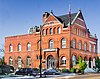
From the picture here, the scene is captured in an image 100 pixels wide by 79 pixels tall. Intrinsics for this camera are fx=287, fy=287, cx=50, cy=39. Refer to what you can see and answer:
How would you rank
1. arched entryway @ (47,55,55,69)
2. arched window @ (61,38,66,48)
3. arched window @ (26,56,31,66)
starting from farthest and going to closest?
arched window @ (26,56,31,66) → arched entryway @ (47,55,55,69) → arched window @ (61,38,66,48)

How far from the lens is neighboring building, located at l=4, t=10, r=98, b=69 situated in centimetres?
4653

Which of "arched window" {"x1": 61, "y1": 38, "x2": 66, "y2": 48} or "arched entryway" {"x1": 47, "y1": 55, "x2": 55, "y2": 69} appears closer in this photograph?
"arched window" {"x1": 61, "y1": 38, "x2": 66, "y2": 48}

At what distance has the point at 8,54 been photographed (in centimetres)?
5334

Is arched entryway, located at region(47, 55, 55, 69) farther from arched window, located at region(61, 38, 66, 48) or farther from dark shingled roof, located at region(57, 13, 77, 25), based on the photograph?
dark shingled roof, located at region(57, 13, 77, 25)

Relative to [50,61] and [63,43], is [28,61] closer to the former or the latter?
[50,61]

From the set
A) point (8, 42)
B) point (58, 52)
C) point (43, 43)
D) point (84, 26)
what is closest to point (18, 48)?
point (8, 42)

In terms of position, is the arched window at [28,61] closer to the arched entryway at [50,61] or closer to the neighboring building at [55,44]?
the neighboring building at [55,44]

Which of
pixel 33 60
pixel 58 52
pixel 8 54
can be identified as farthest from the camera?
pixel 8 54

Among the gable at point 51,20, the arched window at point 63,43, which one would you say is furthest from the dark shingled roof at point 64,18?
the arched window at point 63,43

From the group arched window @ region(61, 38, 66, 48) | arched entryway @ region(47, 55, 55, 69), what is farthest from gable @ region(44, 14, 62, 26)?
arched entryway @ region(47, 55, 55, 69)

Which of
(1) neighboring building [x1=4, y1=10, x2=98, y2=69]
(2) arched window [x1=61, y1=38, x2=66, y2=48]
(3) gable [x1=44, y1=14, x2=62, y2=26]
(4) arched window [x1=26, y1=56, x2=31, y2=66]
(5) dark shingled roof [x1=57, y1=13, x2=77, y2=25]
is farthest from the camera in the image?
(4) arched window [x1=26, y1=56, x2=31, y2=66]

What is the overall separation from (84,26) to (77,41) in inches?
161

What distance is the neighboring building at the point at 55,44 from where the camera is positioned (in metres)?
46.5

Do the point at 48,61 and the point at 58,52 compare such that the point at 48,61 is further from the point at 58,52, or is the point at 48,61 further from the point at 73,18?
the point at 73,18
